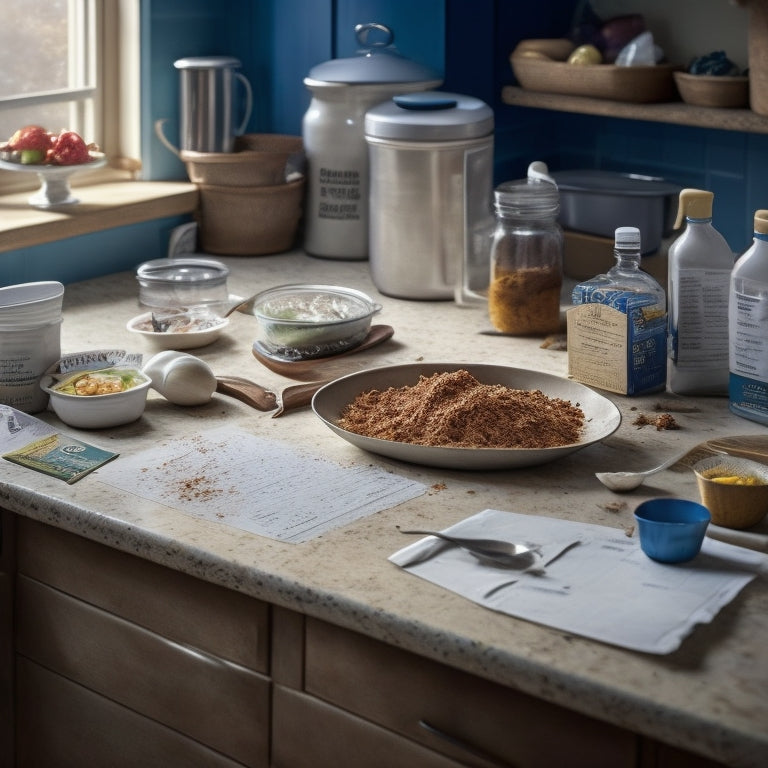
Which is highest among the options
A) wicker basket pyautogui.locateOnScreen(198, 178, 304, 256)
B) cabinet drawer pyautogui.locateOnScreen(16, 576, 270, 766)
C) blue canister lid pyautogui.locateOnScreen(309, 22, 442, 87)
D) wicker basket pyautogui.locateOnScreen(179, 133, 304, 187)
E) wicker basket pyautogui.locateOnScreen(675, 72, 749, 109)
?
blue canister lid pyautogui.locateOnScreen(309, 22, 442, 87)

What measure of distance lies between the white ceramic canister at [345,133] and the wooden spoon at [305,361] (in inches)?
21.3

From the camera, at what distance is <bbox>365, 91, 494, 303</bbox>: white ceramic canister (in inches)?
87.4

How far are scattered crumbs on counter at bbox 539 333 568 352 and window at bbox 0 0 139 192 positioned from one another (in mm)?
1055

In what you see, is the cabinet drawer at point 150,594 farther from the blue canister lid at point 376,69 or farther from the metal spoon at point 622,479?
the blue canister lid at point 376,69

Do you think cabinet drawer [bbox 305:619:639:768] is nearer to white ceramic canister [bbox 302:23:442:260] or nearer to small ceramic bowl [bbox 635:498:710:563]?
small ceramic bowl [bbox 635:498:710:563]

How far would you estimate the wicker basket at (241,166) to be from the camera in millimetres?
2551

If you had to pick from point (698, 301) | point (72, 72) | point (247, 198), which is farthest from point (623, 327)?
point (72, 72)

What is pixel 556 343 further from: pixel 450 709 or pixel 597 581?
pixel 450 709

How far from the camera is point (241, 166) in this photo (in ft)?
8.40

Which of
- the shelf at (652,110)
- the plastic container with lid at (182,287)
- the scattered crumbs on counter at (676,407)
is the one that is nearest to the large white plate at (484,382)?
the scattered crumbs on counter at (676,407)

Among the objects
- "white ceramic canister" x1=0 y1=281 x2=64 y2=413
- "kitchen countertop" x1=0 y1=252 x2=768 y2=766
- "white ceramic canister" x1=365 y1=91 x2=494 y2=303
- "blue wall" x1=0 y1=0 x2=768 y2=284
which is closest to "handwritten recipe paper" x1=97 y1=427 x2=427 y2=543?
"kitchen countertop" x1=0 y1=252 x2=768 y2=766

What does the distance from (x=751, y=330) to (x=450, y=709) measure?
73cm

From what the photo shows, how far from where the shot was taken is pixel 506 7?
Result: 2.56m

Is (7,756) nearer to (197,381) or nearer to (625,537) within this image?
(197,381)
